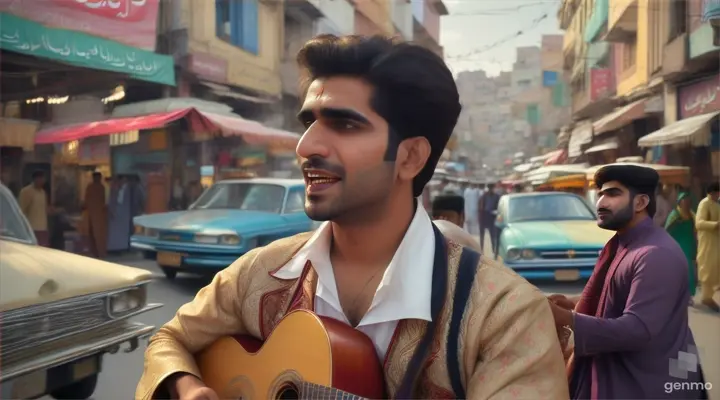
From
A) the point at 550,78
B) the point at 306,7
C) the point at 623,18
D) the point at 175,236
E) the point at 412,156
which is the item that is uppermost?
the point at 550,78

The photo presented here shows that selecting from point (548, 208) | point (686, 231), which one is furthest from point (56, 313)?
point (548, 208)

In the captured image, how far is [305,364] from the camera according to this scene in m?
1.20

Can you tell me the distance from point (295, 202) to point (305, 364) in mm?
6098

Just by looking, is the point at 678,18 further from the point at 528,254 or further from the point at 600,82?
the point at 600,82

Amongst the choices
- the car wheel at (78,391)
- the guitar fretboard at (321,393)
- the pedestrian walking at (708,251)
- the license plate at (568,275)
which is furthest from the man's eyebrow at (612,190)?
the pedestrian walking at (708,251)

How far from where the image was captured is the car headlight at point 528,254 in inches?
235

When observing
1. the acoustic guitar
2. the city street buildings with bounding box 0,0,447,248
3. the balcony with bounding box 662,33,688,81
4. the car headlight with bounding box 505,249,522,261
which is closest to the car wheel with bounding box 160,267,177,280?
the city street buildings with bounding box 0,0,447,248

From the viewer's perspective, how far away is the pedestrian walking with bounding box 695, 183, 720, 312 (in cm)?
558

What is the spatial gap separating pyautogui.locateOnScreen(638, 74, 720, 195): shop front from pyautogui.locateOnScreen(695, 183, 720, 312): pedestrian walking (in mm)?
1787

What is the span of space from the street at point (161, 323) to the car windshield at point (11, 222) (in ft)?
3.17

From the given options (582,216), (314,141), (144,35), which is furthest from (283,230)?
(314,141)

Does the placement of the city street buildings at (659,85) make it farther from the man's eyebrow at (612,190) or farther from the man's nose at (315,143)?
the man's nose at (315,143)

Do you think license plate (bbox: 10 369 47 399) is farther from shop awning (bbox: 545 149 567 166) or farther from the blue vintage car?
shop awning (bbox: 545 149 567 166)

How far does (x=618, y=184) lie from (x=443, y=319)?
108cm
